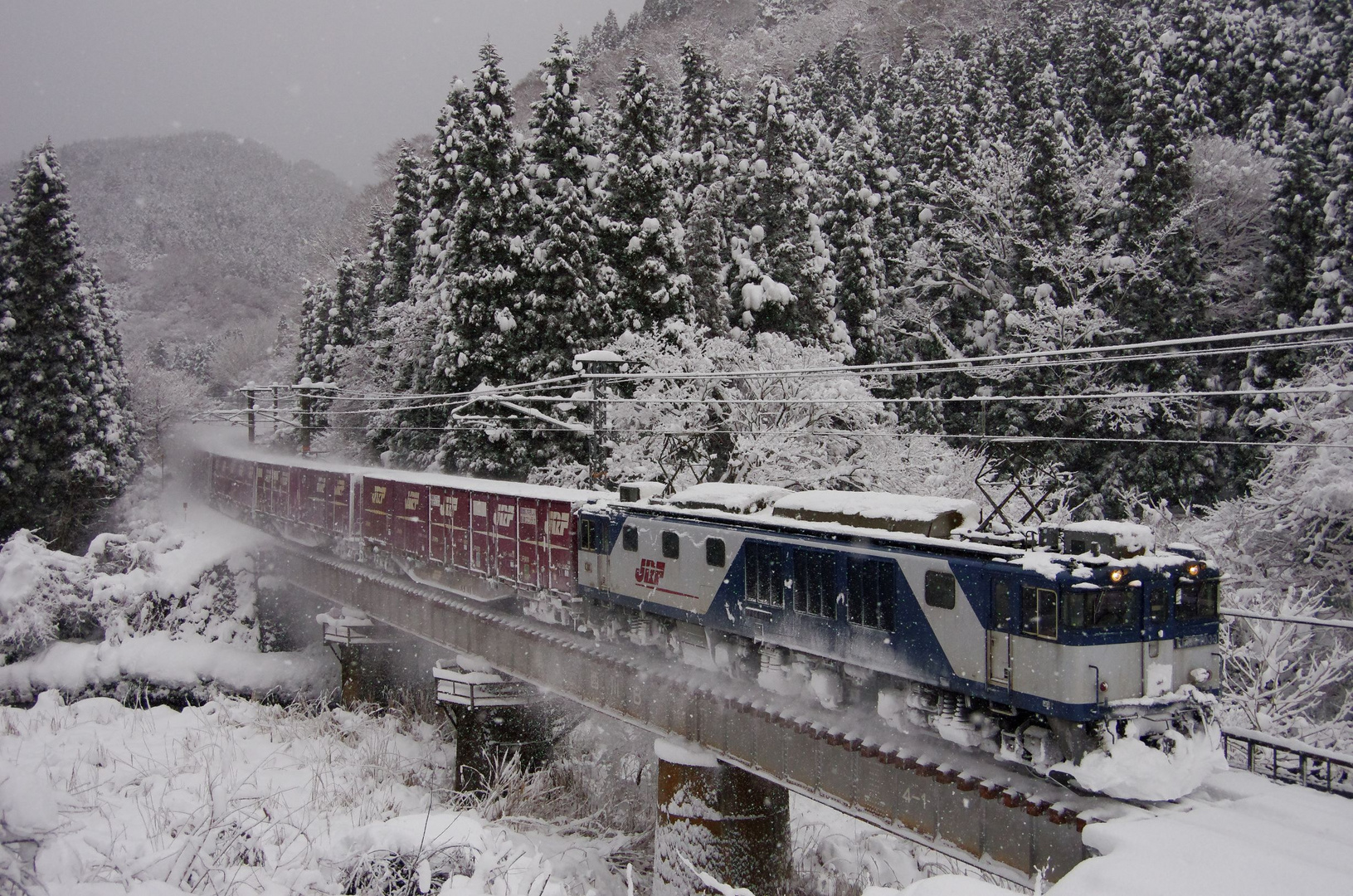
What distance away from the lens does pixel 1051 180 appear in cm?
3956

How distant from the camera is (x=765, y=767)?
1411 cm

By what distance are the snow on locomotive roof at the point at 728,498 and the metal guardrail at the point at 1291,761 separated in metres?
8.06

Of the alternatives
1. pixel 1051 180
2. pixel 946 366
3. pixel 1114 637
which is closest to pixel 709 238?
pixel 1051 180

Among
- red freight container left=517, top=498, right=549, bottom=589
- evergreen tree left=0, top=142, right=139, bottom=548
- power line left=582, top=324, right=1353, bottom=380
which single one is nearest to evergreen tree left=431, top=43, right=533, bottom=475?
red freight container left=517, top=498, right=549, bottom=589

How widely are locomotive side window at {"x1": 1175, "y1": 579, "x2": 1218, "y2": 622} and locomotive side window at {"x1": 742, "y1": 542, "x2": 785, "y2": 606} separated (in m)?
5.73

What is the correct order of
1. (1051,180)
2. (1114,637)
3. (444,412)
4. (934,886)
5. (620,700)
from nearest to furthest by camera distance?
1. (934,886)
2. (1114,637)
3. (620,700)
4. (444,412)
5. (1051,180)

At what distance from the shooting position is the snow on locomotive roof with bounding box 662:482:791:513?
16.8 meters

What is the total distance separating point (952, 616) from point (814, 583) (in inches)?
103

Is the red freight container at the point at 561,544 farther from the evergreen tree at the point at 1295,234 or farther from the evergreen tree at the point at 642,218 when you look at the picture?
the evergreen tree at the point at 1295,234

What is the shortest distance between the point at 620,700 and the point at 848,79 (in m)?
65.0

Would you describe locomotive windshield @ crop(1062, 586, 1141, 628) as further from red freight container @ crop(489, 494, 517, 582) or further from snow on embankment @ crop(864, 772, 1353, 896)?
red freight container @ crop(489, 494, 517, 582)

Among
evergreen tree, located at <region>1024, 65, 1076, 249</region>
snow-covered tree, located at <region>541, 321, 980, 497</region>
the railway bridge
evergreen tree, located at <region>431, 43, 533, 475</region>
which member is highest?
evergreen tree, located at <region>1024, 65, 1076, 249</region>

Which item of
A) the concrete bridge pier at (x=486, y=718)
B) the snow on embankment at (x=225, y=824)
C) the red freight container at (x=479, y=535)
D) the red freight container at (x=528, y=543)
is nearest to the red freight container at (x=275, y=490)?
the red freight container at (x=479, y=535)

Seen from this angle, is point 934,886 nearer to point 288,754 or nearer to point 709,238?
point 288,754
